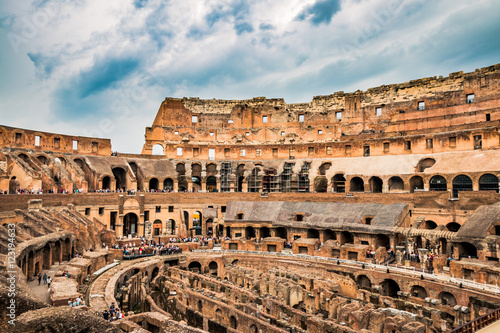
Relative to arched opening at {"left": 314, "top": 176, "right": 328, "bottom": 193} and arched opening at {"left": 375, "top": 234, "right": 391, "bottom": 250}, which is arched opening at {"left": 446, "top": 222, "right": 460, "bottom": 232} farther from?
arched opening at {"left": 314, "top": 176, "right": 328, "bottom": 193}

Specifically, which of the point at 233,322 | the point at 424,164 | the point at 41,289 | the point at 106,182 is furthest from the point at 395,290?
the point at 106,182

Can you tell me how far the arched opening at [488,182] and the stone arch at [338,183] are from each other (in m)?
14.8

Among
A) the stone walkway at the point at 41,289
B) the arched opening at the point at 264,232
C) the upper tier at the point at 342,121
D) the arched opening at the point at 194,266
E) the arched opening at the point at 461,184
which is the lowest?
the arched opening at the point at 194,266

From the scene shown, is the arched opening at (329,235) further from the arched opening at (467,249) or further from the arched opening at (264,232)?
the arched opening at (467,249)

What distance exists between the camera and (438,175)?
35250 millimetres

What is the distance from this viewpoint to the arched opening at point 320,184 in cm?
4375

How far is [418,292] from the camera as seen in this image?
23.1m

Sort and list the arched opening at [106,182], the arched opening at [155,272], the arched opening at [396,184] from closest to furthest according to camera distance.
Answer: the arched opening at [155,272] < the arched opening at [396,184] < the arched opening at [106,182]

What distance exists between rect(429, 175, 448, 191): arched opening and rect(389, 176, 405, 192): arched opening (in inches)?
147

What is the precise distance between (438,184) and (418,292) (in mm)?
16291

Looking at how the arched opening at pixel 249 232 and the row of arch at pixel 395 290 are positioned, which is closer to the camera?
the row of arch at pixel 395 290

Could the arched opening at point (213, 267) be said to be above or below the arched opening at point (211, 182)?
below

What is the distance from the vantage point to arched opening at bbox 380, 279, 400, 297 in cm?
2489

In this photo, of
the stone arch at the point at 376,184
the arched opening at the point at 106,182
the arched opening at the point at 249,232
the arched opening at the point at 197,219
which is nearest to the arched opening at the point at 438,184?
the stone arch at the point at 376,184
